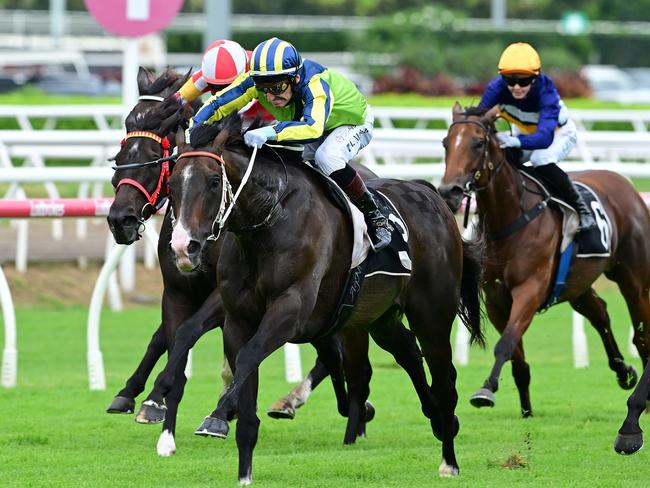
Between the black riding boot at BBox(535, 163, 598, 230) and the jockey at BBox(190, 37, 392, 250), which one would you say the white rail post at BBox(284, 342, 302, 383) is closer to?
the black riding boot at BBox(535, 163, 598, 230)

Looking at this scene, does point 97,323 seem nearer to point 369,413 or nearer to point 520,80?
point 369,413

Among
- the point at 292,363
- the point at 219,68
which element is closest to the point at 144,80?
the point at 219,68

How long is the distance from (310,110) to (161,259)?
1325 millimetres

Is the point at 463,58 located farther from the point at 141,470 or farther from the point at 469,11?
the point at 141,470

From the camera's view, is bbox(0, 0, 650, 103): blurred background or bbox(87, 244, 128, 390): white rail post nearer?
bbox(87, 244, 128, 390): white rail post

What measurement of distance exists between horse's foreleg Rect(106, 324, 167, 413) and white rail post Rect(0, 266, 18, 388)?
4.95 ft

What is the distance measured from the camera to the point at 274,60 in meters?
5.64

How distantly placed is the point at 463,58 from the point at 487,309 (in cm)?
2582

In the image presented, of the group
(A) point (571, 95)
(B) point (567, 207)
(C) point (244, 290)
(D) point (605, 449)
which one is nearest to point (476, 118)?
(B) point (567, 207)

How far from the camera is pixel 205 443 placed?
6859mm

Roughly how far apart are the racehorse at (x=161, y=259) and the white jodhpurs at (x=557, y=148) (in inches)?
95.5

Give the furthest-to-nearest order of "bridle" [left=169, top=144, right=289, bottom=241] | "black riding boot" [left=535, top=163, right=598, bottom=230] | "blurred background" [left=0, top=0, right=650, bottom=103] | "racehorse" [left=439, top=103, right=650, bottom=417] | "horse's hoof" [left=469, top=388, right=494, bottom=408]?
1. "blurred background" [left=0, top=0, right=650, bottom=103]
2. "black riding boot" [left=535, top=163, right=598, bottom=230]
3. "racehorse" [left=439, top=103, right=650, bottom=417]
4. "horse's hoof" [left=469, top=388, right=494, bottom=408]
5. "bridle" [left=169, top=144, right=289, bottom=241]

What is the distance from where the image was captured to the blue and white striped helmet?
563cm

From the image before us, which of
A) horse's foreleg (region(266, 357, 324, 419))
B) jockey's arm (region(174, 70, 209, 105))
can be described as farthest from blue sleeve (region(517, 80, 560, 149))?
jockey's arm (region(174, 70, 209, 105))
